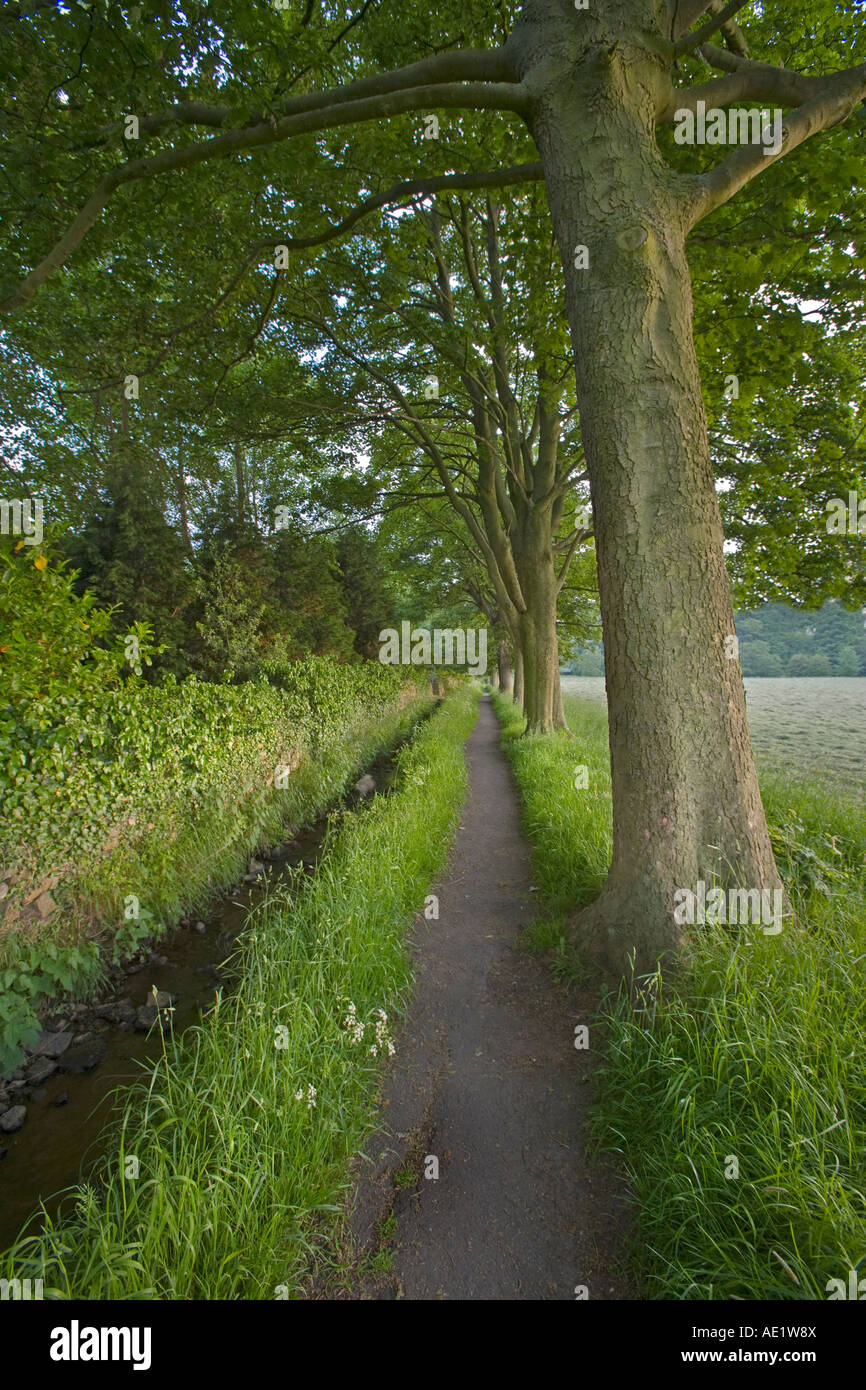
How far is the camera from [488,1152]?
8.17 feet

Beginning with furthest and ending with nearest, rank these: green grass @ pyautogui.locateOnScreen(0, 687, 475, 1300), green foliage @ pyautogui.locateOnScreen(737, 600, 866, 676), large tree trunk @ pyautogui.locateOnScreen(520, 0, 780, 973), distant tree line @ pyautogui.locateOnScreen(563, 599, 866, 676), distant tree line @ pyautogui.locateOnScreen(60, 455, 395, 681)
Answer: green foliage @ pyautogui.locateOnScreen(737, 600, 866, 676) → distant tree line @ pyautogui.locateOnScreen(563, 599, 866, 676) → distant tree line @ pyautogui.locateOnScreen(60, 455, 395, 681) → large tree trunk @ pyautogui.locateOnScreen(520, 0, 780, 973) → green grass @ pyautogui.locateOnScreen(0, 687, 475, 1300)

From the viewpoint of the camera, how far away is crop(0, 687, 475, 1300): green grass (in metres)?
1.77

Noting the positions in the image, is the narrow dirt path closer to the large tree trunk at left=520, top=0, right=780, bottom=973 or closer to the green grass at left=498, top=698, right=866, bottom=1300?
the green grass at left=498, top=698, right=866, bottom=1300

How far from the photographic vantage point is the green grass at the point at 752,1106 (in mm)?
1648

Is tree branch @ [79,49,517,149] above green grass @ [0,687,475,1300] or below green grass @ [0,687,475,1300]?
above

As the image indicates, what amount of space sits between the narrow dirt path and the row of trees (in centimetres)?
78

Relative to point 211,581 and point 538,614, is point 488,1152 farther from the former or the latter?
point 211,581

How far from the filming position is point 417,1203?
2.25 m

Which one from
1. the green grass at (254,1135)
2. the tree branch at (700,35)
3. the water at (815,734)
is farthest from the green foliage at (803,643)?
the green grass at (254,1135)

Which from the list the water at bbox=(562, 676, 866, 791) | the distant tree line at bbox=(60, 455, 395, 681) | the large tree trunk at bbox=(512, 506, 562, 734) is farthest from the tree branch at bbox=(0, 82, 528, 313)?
the water at bbox=(562, 676, 866, 791)

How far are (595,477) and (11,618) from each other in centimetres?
495

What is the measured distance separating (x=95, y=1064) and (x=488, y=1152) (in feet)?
9.18

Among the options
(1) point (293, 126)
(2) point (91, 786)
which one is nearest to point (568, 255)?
(1) point (293, 126)
